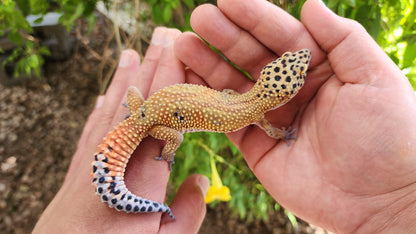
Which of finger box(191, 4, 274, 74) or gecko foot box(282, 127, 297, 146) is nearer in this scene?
finger box(191, 4, 274, 74)

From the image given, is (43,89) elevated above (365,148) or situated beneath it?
situated beneath

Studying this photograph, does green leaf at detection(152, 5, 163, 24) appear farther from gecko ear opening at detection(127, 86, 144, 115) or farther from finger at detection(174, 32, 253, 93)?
gecko ear opening at detection(127, 86, 144, 115)

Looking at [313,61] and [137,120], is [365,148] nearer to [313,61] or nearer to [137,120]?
[313,61]

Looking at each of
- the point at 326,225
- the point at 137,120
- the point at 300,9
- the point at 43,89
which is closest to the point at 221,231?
the point at 326,225

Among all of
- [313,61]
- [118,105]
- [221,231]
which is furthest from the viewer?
[221,231]

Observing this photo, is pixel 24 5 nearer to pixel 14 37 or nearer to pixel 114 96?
pixel 14 37

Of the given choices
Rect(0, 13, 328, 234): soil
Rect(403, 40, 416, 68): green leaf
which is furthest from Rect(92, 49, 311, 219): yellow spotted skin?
Rect(0, 13, 328, 234): soil

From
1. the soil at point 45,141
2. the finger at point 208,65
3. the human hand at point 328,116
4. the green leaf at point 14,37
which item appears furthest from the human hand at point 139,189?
the soil at point 45,141

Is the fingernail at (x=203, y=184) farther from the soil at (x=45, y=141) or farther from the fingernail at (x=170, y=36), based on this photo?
the soil at (x=45, y=141)

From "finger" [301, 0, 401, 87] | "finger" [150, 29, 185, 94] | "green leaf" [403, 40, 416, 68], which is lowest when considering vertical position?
"finger" [150, 29, 185, 94]
